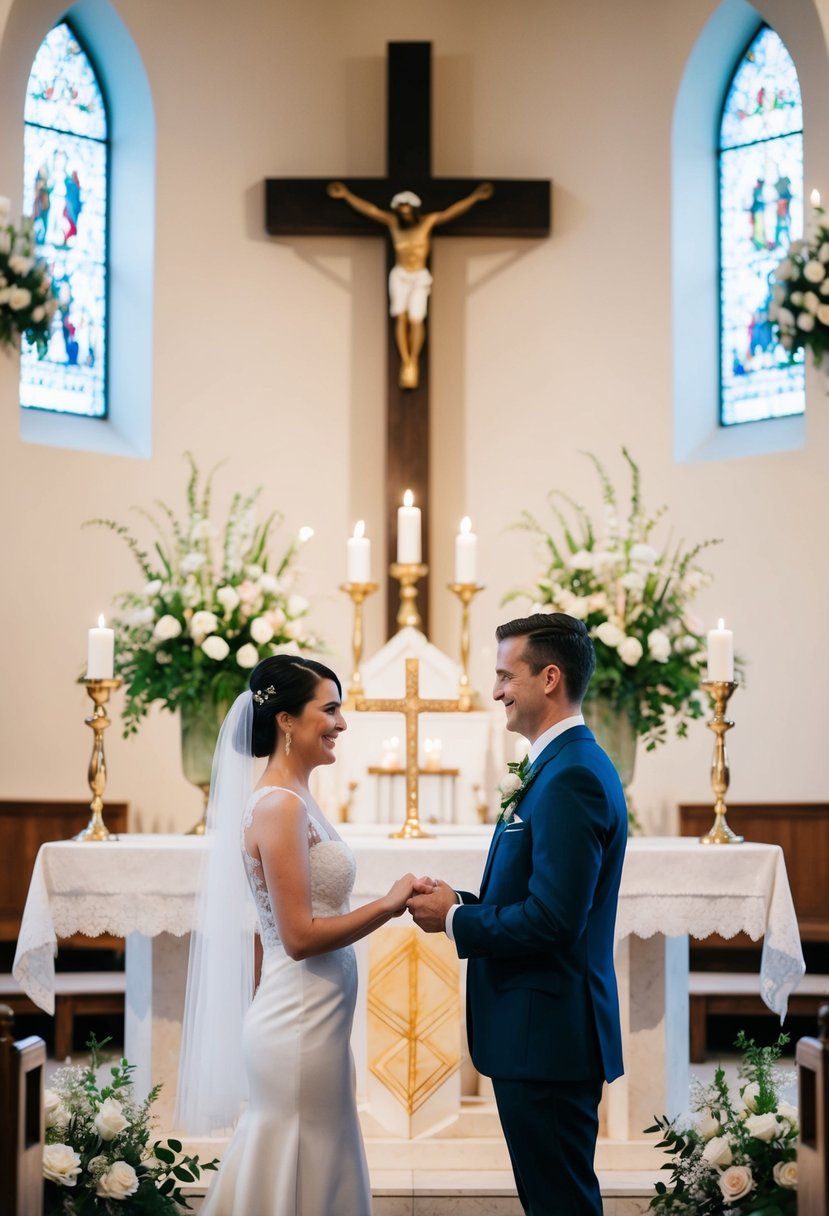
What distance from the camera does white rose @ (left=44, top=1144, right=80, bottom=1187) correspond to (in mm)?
3908

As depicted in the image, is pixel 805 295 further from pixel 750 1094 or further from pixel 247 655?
pixel 750 1094

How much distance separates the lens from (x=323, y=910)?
3822 millimetres

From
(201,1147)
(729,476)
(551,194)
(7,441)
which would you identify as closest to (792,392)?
(729,476)

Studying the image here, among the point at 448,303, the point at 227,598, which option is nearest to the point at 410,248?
the point at 448,303

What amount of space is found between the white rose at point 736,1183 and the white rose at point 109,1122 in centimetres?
159

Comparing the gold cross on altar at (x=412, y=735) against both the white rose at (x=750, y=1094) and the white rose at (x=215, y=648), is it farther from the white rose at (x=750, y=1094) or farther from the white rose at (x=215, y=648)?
the white rose at (x=750, y=1094)

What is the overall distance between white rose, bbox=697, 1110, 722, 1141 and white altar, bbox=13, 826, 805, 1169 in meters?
0.85

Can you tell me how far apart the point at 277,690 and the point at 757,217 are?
6.17m

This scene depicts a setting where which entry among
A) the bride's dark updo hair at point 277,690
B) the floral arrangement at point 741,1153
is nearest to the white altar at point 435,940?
the floral arrangement at point 741,1153

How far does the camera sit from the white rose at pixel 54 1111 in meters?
4.11

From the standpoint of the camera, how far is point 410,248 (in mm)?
8531

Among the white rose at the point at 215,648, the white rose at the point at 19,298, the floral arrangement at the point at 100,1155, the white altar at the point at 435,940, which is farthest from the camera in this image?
the white rose at the point at 19,298

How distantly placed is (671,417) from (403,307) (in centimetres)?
165

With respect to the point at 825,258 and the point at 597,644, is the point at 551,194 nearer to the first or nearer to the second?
the point at 825,258
